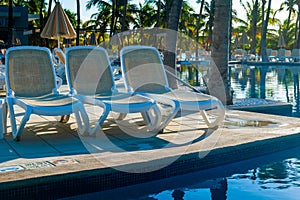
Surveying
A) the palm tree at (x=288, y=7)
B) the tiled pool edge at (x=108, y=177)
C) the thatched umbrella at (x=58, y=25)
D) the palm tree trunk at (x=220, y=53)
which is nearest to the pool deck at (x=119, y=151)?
the tiled pool edge at (x=108, y=177)

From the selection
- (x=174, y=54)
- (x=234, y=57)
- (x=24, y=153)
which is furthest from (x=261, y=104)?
(x=234, y=57)

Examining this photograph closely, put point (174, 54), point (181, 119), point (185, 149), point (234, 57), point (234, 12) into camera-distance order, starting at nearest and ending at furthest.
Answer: point (185, 149)
point (181, 119)
point (174, 54)
point (234, 57)
point (234, 12)

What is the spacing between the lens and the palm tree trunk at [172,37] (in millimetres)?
10750

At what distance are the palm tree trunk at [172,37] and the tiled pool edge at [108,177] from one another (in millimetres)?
5293

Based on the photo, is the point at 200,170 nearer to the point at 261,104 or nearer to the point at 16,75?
the point at 16,75

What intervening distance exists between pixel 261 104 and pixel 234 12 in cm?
3822

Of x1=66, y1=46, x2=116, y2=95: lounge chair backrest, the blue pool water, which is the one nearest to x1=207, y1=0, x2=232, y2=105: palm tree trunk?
x1=66, y1=46, x2=116, y2=95: lounge chair backrest

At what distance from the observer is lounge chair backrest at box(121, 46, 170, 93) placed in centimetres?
702

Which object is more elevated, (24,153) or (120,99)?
(120,99)

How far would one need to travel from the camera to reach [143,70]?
23.3 ft

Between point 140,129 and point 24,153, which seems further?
point 140,129

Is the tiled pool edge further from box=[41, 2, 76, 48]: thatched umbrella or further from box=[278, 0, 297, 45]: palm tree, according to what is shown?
box=[278, 0, 297, 45]: palm tree

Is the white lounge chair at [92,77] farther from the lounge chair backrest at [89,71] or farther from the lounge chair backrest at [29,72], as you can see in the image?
the lounge chair backrest at [29,72]

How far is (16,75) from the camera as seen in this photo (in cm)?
639
